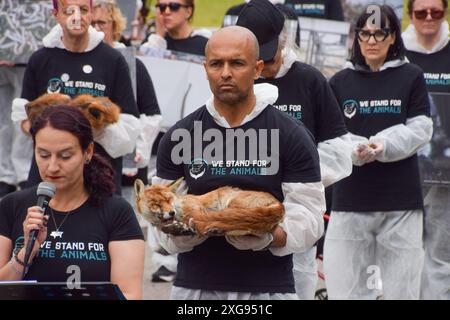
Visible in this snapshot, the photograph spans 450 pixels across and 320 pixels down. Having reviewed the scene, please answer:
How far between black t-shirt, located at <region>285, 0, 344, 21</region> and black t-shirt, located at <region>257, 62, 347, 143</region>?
14.1ft

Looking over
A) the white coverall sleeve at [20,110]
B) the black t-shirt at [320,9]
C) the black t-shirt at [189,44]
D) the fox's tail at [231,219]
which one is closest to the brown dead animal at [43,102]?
the white coverall sleeve at [20,110]

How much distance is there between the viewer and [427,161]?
9414 millimetres

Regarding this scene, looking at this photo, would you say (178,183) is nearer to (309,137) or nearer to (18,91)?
(309,137)

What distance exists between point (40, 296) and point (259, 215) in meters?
1.07

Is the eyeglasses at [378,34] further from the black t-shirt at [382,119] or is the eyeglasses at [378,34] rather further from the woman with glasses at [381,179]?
the black t-shirt at [382,119]

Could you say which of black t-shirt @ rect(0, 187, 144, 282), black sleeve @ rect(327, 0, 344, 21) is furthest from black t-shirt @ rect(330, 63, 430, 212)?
black sleeve @ rect(327, 0, 344, 21)

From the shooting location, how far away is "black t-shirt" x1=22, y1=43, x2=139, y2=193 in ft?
28.1

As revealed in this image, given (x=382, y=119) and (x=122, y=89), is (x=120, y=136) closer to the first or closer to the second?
(x=122, y=89)

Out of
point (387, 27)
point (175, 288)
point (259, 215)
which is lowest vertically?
point (175, 288)

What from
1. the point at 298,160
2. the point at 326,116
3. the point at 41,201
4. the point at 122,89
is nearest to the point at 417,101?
the point at 326,116

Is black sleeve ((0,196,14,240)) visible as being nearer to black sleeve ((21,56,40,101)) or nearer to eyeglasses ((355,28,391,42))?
black sleeve ((21,56,40,101))

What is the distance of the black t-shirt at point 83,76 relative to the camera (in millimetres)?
8562

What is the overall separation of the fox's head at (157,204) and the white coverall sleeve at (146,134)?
380 centimetres

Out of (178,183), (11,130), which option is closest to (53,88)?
(178,183)
